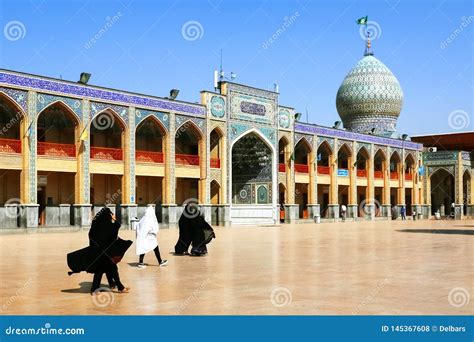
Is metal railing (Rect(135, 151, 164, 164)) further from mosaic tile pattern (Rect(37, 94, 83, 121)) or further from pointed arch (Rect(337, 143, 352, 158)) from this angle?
pointed arch (Rect(337, 143, 352, 158))

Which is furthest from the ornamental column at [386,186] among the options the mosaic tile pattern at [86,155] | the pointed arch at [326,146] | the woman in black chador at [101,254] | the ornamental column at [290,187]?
the woman in black chador at [101,254]

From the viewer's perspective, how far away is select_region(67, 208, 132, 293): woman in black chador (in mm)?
8727

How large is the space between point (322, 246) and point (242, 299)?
33.6ft

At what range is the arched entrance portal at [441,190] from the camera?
58.2 meters

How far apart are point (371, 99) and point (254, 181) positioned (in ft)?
62.4

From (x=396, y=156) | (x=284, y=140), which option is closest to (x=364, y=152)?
(x=396, y=156)

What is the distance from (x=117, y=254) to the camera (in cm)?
885

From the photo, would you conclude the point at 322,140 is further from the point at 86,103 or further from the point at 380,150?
the point at 86,103

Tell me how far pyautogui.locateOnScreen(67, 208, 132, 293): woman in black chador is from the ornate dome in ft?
154

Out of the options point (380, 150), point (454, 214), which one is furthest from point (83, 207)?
point (454, 214)

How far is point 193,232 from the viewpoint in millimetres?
14938

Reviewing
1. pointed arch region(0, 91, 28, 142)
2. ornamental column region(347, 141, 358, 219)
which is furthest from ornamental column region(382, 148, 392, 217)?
pointed arch region(0, 91, 28, 142)

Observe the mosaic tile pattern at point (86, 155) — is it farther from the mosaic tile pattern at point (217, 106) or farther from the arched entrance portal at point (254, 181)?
the arched entrance portal at point (254, 181)

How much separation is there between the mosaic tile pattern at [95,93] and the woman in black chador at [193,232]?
14.2 meters
